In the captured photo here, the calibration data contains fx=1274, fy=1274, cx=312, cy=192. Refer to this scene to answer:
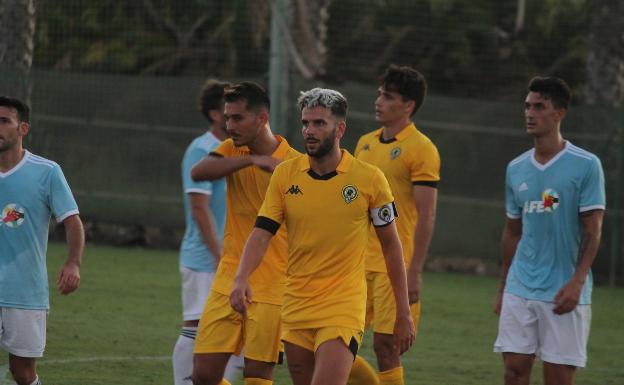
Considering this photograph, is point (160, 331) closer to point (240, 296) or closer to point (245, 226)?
point (245, 226)

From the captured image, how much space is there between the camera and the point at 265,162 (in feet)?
25.2

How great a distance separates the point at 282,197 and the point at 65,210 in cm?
147

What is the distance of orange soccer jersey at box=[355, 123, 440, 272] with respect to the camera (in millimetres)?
9016

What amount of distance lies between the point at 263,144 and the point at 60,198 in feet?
4.24

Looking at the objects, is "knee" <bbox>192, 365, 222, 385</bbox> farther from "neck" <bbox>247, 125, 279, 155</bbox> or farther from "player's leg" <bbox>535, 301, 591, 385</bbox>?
"player's leg" <bbox>535, 301, 591, 385</bbox>

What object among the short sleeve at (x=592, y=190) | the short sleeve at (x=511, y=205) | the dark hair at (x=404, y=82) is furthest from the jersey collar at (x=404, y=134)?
the short sleeve at (x=592, y=190)

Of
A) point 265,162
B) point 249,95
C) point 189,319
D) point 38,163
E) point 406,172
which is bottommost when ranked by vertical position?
point 189,319

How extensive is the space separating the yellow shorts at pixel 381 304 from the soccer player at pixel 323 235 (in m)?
1.52

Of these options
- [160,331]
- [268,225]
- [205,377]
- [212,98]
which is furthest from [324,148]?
[160,331]

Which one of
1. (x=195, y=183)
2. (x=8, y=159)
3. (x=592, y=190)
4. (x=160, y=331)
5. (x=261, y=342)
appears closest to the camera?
(x=261, y=342)

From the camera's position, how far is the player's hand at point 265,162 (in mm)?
7672

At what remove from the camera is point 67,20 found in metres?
24.6

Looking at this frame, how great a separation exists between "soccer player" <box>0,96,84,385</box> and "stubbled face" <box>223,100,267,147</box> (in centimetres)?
109

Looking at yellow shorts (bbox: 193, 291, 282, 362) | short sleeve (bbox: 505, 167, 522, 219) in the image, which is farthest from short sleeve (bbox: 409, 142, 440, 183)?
yellow shorts (bbox: 193, 291, 282, 362)
